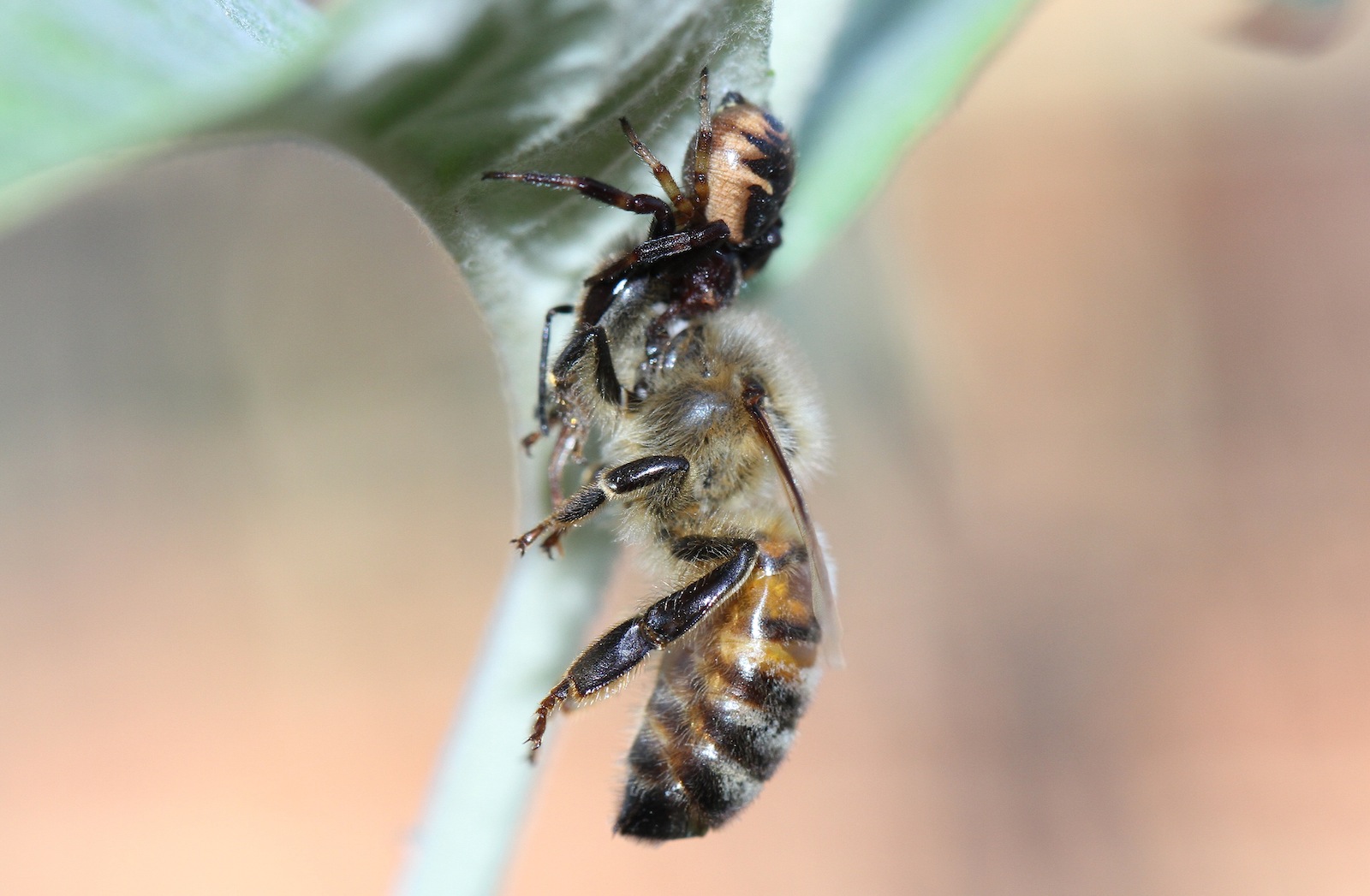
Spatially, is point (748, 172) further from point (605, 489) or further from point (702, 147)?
point (605, 489)

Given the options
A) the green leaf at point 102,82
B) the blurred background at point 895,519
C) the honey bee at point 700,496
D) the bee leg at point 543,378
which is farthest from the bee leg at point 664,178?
the blurred background at point 895,519

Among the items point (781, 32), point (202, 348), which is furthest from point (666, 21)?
point (202, 348)

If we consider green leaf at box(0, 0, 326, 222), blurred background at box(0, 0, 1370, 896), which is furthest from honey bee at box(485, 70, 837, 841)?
blurred background at box(0, 0, 1370, 896)

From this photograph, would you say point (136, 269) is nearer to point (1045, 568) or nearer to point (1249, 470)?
point (1045, 568)

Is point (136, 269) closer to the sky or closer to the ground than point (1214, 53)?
closer to the sky

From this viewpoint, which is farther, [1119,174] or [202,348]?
[1119,174]

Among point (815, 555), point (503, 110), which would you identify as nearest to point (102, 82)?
point (503, 110)
